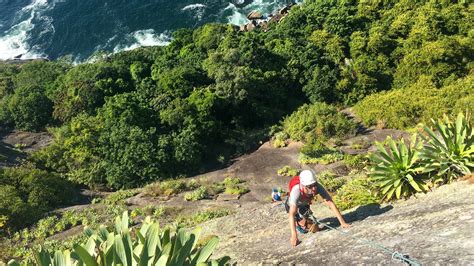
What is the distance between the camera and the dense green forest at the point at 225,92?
84.5ft

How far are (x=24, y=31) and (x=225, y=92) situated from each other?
32.1 metres

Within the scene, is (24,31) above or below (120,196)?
above

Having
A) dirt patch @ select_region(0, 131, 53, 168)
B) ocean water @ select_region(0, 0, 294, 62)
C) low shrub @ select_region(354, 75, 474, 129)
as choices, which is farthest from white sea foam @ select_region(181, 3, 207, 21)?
low shrub @ select_region(354, 75, 474, 129)

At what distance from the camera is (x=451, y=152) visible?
11320 millimetres

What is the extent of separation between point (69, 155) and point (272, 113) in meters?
13.2

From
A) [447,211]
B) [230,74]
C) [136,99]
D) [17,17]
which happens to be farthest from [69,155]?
[17,17]

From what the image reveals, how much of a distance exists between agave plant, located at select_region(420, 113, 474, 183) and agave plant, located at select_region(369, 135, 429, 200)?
0.29m

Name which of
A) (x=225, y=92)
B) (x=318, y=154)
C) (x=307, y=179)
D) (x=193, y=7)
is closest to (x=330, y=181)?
(x=318, y=154)

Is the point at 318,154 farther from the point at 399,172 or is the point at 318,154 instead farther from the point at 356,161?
the point at 399,172

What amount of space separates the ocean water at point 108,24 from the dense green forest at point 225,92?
685 cm

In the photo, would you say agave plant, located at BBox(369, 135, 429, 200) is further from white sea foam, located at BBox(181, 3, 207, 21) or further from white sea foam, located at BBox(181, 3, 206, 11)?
white sea foam, located at BBox(181, 3, 206, 11)

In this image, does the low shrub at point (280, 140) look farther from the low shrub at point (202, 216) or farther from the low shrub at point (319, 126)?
the low shrub at point (202, 216)

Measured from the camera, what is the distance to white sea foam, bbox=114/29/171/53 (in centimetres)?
4700

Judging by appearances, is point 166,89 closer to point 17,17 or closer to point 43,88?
point 43,88
